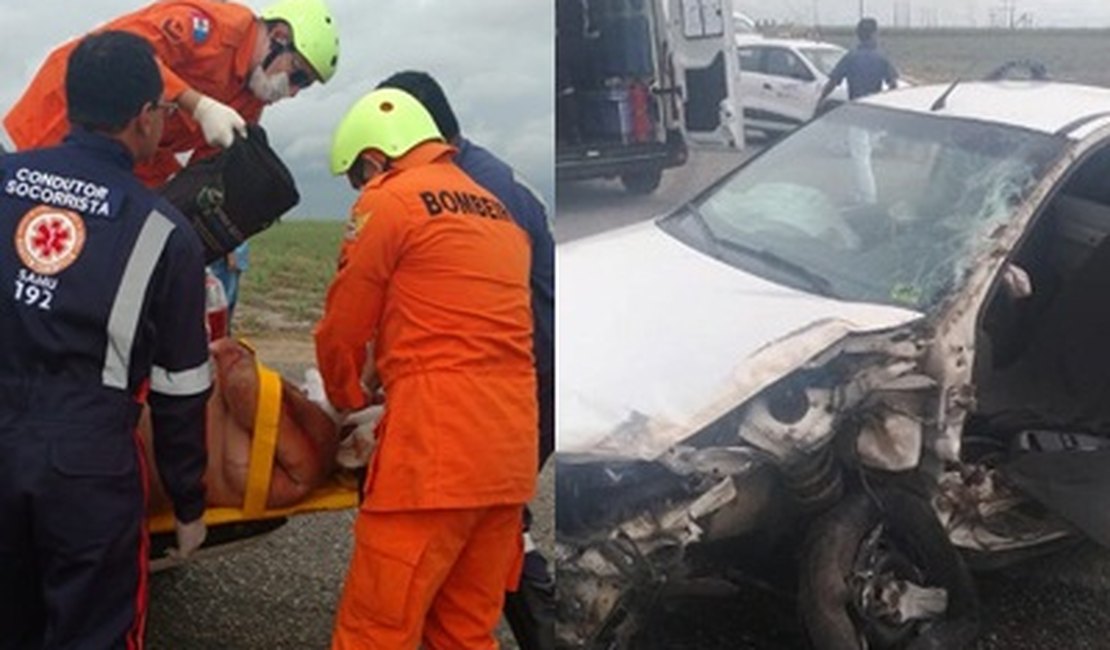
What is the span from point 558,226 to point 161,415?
947 mm

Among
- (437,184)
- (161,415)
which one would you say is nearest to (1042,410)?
(437,184)

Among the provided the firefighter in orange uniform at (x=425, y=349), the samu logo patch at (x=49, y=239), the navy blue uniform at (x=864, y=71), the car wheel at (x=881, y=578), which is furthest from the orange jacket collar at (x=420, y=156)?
the car wheel at (x=881, y=578)

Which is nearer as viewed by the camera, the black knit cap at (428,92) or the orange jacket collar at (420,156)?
the black knit cap at (428,92)

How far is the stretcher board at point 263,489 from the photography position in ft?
8.23

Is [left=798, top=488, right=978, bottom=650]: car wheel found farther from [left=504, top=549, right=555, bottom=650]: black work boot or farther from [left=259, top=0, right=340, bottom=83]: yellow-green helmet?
[left=259, top=0, right=340, bottom=83]: yellow-green helmet

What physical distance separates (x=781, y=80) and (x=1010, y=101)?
287mm

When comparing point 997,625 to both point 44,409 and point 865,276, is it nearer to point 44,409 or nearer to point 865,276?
point 865,276

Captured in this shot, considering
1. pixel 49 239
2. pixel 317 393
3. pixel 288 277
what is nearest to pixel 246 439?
pixel 317 393

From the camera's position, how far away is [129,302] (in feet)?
7.38

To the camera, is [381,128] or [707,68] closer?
[707,68]

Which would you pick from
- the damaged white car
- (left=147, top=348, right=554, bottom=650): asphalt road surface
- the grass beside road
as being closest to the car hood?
the damaged white car

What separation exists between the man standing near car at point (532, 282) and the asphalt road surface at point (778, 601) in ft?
0.77

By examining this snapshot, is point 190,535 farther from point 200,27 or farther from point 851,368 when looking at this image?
point 851,368

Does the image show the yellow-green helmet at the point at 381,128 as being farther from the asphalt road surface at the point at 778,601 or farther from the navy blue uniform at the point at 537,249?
the asphalt road surface at the point at 778,601
